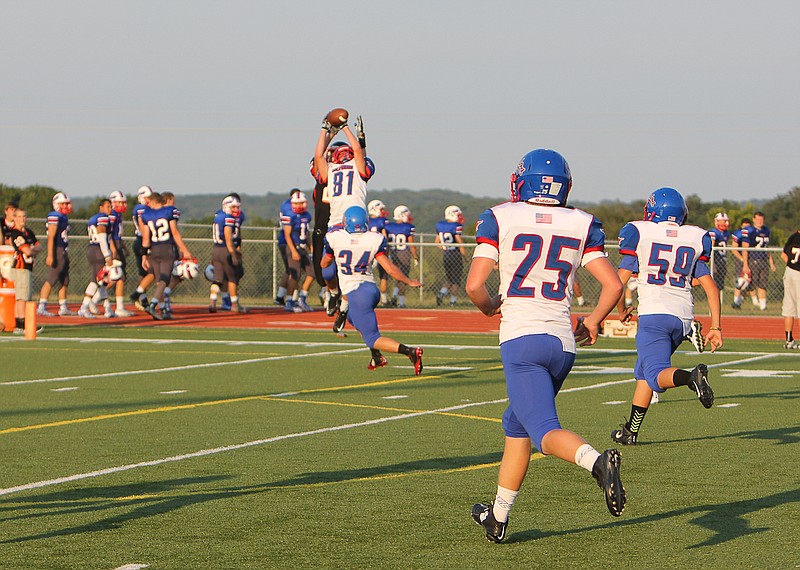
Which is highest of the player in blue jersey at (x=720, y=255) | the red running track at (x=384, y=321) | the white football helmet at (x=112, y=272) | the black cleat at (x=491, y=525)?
the player in blue jersey at (x=720, y=255)

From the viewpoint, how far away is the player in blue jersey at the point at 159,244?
24516 millimetres

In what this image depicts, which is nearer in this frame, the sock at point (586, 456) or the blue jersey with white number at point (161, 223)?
the sock at point (586, 456)

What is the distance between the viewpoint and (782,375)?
15.4m

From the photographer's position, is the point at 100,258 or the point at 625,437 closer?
the point at 625,437

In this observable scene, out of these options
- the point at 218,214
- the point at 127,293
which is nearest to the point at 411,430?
the point at 218,214

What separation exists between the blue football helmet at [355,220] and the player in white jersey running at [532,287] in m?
8.59

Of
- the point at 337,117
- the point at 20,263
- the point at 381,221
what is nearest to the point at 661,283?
the point at 337,117

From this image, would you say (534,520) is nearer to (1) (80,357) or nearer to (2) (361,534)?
(2) (361,534)

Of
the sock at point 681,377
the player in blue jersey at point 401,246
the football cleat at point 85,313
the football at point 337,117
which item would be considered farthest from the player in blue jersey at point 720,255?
the sock at point 681,377

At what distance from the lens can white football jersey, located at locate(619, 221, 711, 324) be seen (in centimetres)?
1000

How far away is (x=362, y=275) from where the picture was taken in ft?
49.2

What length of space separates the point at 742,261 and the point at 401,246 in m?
7.71

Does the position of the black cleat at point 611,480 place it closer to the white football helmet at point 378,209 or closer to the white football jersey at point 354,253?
the white football jersey at point 354,253

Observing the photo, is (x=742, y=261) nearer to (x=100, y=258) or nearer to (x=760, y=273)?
(x=760, y=273)
